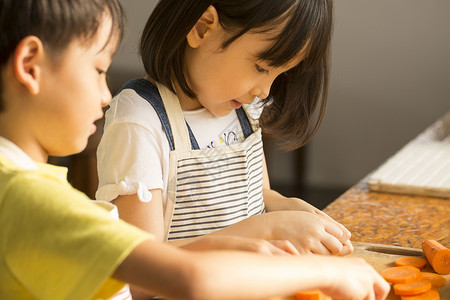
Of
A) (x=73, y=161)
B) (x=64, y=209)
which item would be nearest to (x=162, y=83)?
(x=64, y=209)

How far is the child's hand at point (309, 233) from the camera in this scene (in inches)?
46.8

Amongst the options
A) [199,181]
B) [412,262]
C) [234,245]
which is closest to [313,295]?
[234,245]

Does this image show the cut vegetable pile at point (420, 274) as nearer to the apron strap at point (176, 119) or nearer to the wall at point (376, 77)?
the apron strap at point (176, 119)

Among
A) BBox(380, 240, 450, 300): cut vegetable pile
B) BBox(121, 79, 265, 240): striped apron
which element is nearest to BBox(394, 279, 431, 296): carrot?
BBox(380, 240, 450, 300): cut vegetable pile

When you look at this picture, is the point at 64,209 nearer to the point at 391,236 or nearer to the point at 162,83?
the point at 162,83

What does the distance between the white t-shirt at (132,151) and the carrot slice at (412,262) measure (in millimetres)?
453

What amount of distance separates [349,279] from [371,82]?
10.2 feet

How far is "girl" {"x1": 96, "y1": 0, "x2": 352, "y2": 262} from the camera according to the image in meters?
1.21

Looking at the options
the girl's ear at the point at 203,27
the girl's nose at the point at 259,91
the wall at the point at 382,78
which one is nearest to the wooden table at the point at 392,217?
the girl's nose at the point at 259,91

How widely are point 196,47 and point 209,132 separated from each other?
0.65ft

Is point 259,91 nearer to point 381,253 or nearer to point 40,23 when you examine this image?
point 381,253

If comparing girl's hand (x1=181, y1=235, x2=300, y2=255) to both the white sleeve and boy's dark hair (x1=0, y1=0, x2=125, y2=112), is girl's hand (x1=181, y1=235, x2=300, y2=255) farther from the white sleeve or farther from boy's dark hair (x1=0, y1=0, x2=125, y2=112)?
boy's dark hair (x1=0, y1=0, x2=125, y2=112)

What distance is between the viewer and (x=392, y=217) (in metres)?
1.48

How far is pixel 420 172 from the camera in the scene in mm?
1753
